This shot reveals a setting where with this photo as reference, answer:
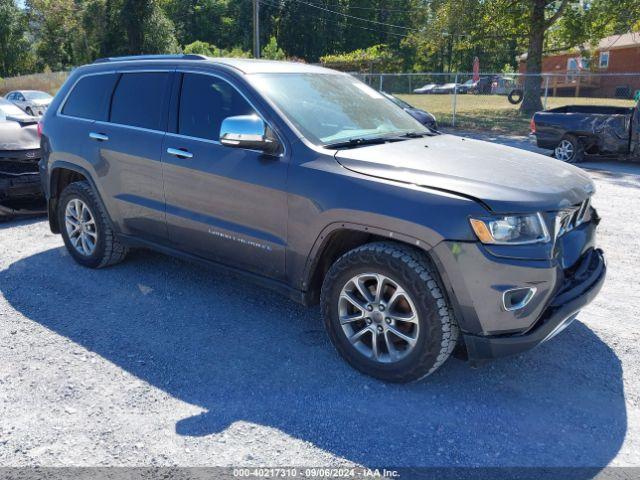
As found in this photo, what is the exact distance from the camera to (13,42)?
54.3 m

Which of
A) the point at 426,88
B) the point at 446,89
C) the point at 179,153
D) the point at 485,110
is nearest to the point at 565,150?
the point at 179,153

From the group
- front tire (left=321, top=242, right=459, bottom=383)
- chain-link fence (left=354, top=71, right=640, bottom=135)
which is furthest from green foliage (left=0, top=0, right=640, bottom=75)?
front tire (left=321, top=242, right=459, bottom=383)

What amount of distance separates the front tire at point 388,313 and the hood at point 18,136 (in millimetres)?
5446

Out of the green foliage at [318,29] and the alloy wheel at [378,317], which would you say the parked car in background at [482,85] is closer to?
the green foliage at [318,29]

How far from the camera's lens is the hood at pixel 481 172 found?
316 centimetres

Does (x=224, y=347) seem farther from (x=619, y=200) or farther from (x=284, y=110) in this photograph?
(x=619, y=200)

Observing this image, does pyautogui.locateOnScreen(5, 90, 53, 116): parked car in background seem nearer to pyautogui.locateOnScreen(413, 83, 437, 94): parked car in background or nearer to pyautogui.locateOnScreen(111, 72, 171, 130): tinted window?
pyautogui.locateOnScreen(413, 83, 437, 94): parked car in background

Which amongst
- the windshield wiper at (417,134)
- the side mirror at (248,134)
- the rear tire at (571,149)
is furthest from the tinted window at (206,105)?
the rear tire at (571,149)

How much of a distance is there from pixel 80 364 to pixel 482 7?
76.1 ft

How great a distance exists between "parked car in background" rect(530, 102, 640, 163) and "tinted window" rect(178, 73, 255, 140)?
374 inches

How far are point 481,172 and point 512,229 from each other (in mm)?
500

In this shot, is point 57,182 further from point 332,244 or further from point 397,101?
point 397,101

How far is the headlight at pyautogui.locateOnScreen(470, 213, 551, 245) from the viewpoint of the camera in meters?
3.06

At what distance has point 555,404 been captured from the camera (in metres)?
3.35
